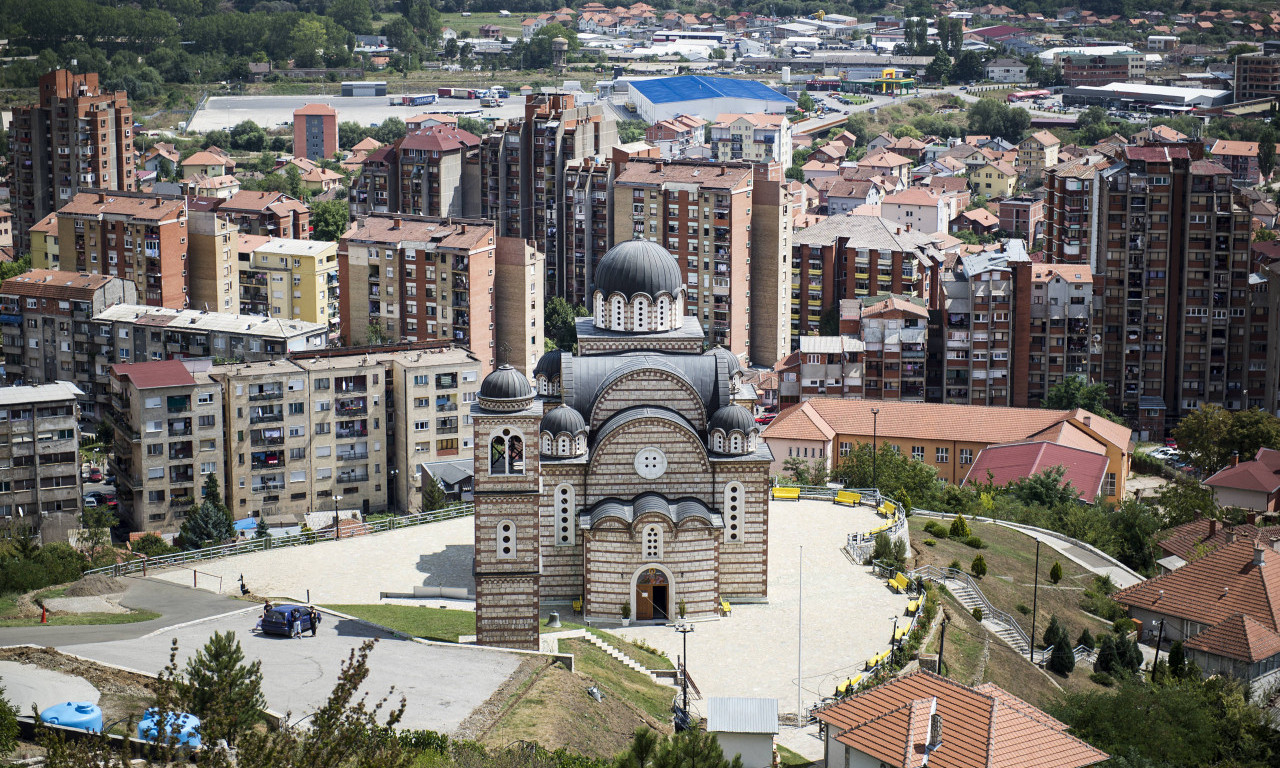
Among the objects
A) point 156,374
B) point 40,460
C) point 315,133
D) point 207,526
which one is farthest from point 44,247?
point 315,133

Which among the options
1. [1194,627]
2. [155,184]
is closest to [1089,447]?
[1194,627]

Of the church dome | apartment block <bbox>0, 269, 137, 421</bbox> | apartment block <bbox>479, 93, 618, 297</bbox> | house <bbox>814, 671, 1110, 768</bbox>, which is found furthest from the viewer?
apartment block <bbox>479, 93, 618, 297</bbox>

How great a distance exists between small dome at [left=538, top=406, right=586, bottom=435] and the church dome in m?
4.79

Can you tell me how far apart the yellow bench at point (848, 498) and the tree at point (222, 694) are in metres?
23.8

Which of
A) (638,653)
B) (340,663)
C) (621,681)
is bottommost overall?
(638,653)

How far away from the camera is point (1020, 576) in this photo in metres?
50.0

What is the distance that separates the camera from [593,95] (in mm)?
163500

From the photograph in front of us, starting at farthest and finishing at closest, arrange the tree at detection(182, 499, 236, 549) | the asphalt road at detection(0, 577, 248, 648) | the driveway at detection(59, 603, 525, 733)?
the tree at detection(182, 499, 236, 549) → the asphalt road at detection(0, 577, 248, 648) → the driveway at detection(59, 603, 525, 733)

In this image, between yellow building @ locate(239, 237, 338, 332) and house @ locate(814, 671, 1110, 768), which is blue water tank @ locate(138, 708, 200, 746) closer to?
house @ locate(814, 671, 1110, 768)

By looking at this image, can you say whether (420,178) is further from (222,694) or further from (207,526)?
(222,694)

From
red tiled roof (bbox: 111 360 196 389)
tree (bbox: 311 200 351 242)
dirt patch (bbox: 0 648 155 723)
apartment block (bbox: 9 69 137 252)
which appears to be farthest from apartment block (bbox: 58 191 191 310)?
dirt patch (bbox: 0 648 155 723)

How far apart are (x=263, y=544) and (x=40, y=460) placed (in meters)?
15.3

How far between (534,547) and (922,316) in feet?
133

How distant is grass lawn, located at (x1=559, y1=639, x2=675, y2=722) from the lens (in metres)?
36.8
